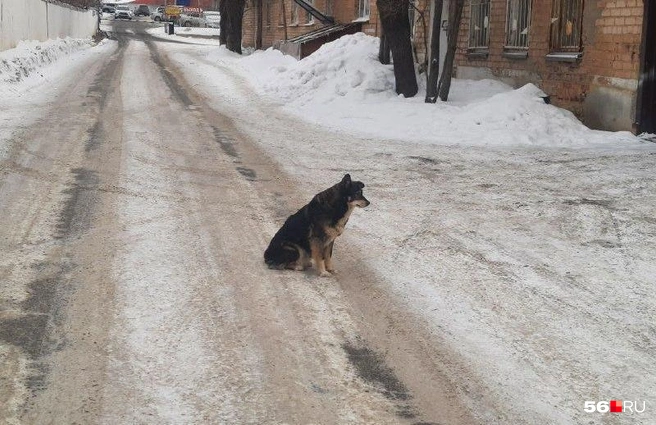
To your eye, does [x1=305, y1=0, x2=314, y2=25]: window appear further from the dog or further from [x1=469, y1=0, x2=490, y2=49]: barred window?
the dog

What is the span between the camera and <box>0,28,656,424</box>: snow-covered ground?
16.1 ft

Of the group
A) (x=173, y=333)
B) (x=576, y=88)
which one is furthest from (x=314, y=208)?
(x=576, y=88)

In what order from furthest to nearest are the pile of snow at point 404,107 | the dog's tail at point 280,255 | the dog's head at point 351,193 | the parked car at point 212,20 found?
the parked car at point 212,20
the pile of snow at point 404,107
the dog's tail at point 280,255
the dog's head at point 351,193

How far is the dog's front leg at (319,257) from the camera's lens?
6.48m

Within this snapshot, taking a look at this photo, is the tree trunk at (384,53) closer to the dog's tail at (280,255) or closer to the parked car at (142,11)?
the dog's tail at (280,255)

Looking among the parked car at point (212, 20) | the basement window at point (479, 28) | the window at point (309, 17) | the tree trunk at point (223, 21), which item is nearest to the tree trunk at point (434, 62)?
the basement window at point (479, 28)

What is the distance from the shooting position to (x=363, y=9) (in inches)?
1171

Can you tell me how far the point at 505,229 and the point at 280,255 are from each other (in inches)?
102

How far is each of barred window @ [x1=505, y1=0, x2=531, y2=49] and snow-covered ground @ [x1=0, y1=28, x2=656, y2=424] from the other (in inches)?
54.3

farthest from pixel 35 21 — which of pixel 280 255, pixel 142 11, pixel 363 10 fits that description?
pixel 142 11

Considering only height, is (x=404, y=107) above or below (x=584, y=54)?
below

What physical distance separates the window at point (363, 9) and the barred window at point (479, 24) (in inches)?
319

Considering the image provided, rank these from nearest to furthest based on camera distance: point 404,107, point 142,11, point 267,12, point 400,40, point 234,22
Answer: point 404,107, point 400,40, point 234,22, point 267,12, point 142,11

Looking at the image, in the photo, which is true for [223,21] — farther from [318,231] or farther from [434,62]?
[318,231]
